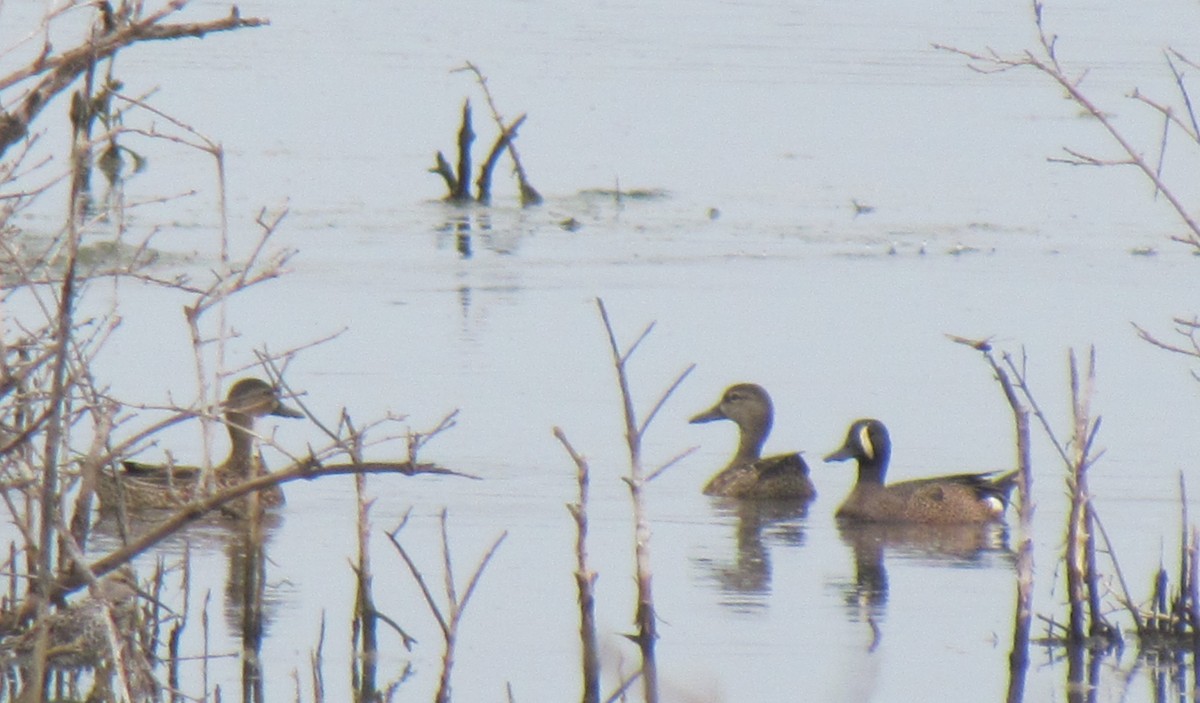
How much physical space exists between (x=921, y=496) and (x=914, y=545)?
0.33m

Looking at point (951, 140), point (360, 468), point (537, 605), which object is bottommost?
point (537, 605)

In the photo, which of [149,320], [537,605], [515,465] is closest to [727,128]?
[149,320]

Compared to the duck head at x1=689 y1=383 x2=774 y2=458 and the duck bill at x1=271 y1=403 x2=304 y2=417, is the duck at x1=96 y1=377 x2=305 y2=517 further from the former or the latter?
the duck head at x1=689 y1=383 x2=774 y2=458

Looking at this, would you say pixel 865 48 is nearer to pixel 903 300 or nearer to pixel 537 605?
pixel 903 300

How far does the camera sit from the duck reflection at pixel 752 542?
32.4ft

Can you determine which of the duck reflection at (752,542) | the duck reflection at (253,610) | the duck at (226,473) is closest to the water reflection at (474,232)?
the duck at (226,473)

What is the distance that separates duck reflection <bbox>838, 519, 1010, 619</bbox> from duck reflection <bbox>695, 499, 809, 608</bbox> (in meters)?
0.27

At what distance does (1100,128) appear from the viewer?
29.0 meters

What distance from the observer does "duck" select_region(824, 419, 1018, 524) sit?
11.5 m

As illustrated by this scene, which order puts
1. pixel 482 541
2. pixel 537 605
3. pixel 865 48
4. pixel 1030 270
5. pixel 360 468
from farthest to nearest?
1. pixel 865 48
2. pixel 1030 270
3. pixel 482 541
4. pixel 537 605
5. pixel 360 468

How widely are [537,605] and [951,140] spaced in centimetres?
2015

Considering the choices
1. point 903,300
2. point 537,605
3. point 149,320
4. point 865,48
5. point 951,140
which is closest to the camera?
point 537,605

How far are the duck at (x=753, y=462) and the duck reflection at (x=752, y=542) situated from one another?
7cm

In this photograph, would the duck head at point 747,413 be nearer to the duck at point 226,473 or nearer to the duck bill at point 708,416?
the duck bill at point 708,416
